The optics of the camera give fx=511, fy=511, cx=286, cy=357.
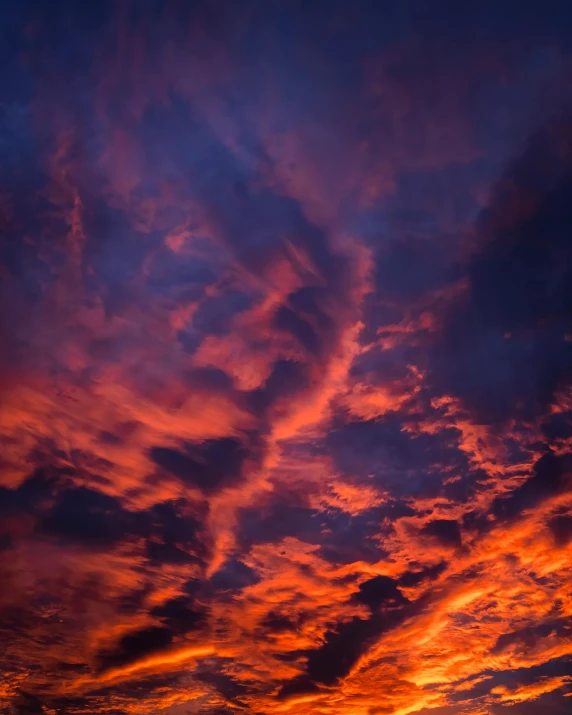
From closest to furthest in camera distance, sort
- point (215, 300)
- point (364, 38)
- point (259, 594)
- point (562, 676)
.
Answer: point (364, 38) → point (215, 300) → point (259, 594) → point (562, 676)

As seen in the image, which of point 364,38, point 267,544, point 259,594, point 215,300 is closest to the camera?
point 364,38

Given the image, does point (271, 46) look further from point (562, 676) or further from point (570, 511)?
point (562, 676)

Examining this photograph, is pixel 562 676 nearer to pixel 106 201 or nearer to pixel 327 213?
pixel 327 213

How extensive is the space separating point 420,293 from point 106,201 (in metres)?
5.59

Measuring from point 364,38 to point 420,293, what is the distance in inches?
164

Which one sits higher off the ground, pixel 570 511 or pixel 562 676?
pixel 570 511

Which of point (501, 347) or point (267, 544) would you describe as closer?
point (501, 347)

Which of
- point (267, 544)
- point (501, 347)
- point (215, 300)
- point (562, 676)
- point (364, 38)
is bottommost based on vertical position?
point (562, 676)

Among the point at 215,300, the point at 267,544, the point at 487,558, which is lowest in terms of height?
the point at 487,558

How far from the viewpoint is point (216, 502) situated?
41.4ft

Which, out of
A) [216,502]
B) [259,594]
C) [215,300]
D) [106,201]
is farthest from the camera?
[259,594]

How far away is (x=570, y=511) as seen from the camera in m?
12.9

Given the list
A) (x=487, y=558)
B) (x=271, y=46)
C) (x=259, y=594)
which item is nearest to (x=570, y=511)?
(x=487, y=558)

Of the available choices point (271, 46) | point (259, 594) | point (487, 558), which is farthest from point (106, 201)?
point (487, 558)
